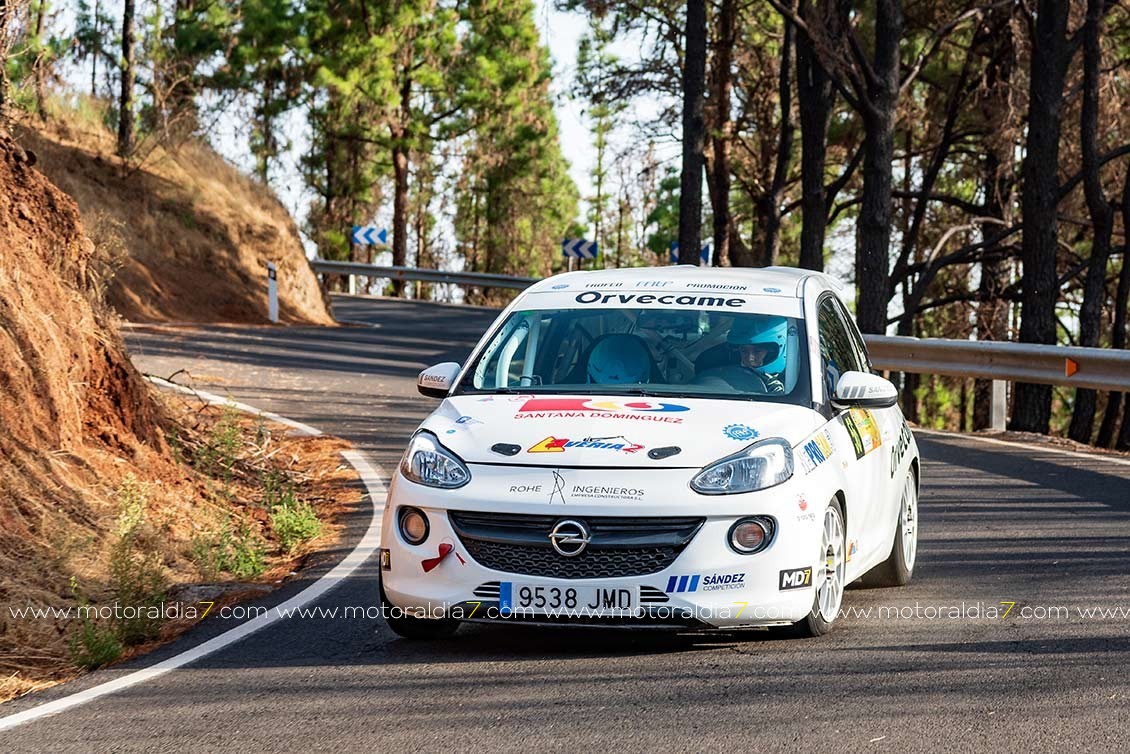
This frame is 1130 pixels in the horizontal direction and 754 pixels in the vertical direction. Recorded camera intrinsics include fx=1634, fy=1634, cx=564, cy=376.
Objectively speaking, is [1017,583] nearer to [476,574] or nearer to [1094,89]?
[476,574]

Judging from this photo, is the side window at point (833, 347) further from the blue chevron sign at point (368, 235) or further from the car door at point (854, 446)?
the blue chevron sign at point (368, 235)

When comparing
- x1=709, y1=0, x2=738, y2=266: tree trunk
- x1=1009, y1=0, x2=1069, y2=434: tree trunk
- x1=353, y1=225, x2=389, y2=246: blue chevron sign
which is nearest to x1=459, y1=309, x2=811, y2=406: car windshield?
Answer: x1=1009, y1=0, x2=1069, y2=434: tree trunk

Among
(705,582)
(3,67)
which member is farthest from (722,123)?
(705,582)

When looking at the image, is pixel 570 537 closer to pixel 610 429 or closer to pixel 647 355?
pixel 610 429

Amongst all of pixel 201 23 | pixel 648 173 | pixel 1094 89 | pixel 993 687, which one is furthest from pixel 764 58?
pixel 993 687

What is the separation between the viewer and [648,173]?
118ft

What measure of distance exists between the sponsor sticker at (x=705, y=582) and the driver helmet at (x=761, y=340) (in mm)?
1476

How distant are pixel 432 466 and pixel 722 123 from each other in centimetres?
3237

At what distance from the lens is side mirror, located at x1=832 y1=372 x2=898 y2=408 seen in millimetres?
7566

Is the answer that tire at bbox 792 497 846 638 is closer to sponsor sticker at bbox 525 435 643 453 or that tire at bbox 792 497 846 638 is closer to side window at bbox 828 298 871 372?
sponsor sticker at bbox 525 435 643 453

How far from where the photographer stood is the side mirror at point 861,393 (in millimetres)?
7566

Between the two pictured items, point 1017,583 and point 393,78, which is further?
point 393,78

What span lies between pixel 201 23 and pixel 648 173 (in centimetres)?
2068

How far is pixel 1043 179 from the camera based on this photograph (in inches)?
1025
